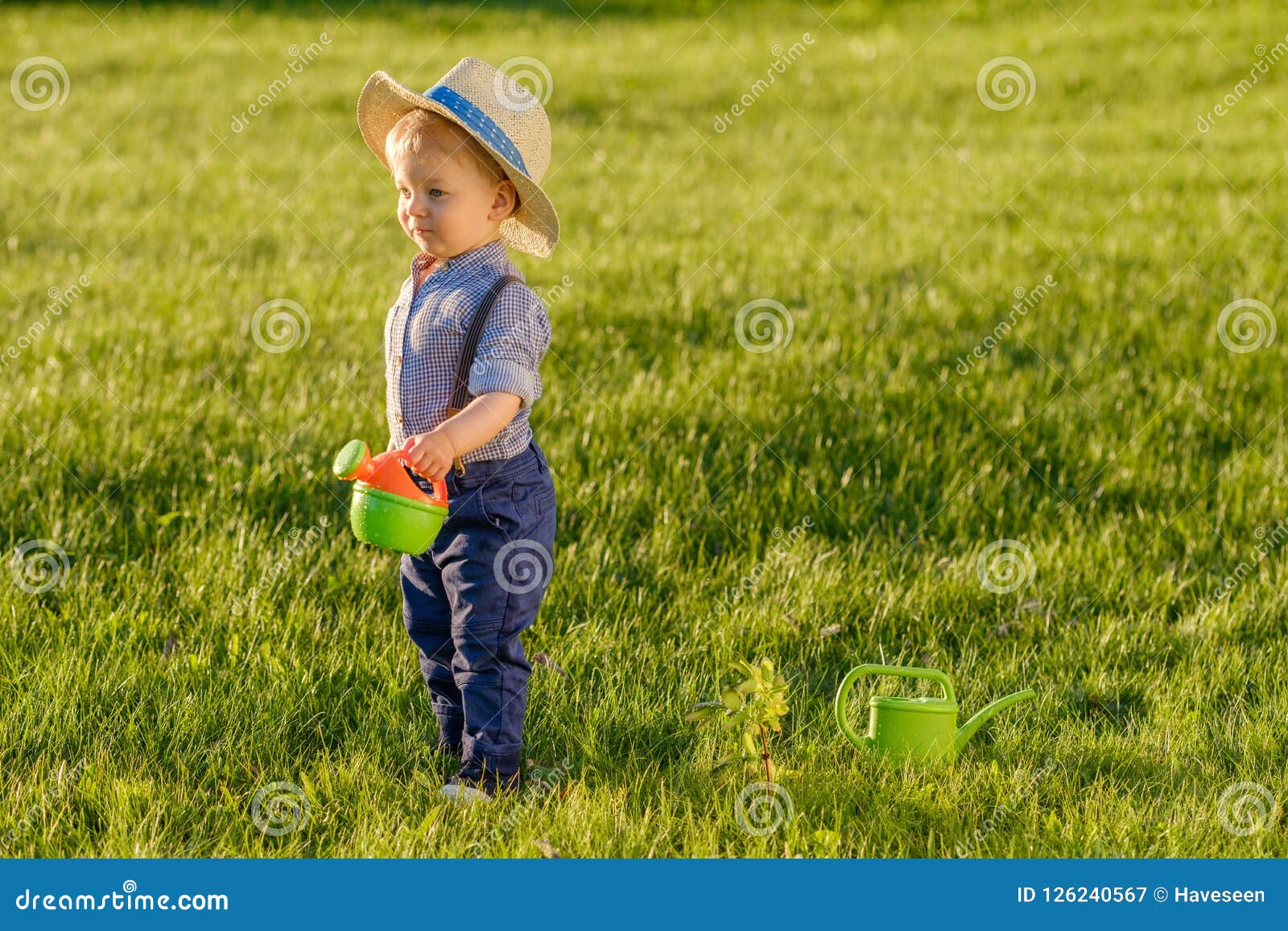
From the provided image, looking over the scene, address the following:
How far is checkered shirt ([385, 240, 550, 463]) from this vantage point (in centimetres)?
306

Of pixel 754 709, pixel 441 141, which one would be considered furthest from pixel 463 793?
pixel 441 141

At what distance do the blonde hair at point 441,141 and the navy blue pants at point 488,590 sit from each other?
2.50ft

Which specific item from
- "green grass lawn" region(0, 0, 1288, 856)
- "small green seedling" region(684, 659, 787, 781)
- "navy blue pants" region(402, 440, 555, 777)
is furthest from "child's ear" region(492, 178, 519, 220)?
"green grass lawn" region(0, 0, 1288, 856)

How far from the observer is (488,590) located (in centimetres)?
315

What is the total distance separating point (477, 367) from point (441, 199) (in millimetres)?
446

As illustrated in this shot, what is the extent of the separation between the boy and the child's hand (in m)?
0.09

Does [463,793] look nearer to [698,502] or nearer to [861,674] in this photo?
[861,674]

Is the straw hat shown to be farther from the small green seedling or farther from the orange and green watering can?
the small green seedling

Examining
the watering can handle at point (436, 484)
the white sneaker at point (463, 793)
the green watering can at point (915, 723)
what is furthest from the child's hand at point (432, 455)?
the green watering can at point (915, 723)

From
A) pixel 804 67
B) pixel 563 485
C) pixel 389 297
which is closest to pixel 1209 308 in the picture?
pixel 563 485

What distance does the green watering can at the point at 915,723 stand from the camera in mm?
3396

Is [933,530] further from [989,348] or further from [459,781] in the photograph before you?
[459,781]

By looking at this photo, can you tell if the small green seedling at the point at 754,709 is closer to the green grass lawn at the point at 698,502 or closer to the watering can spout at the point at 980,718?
the green grass lawn at the point at 698,502

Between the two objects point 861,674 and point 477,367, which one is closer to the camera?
point 477,367
